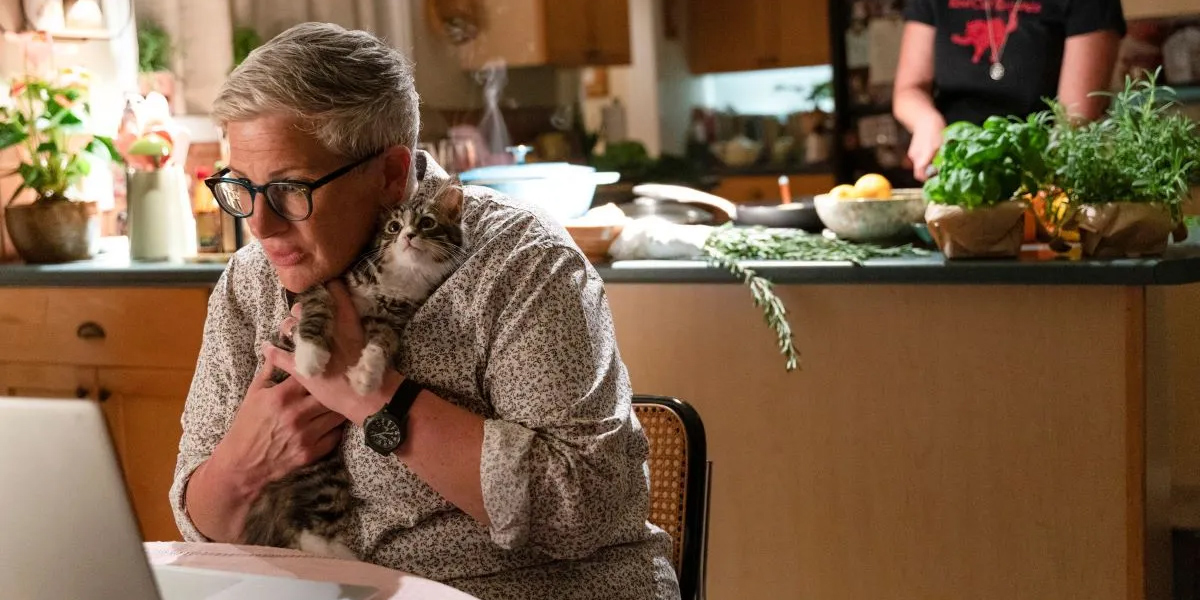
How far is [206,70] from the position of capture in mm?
3307

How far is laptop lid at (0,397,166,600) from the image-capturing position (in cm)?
70

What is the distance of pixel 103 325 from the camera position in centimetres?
276

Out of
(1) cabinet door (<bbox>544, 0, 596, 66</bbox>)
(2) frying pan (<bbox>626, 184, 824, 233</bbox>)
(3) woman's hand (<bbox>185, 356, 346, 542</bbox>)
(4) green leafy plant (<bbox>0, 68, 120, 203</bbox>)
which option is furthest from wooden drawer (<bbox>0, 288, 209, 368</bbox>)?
(1) cabinet door (<bbox>544, 0, 596, 66</bbox>)

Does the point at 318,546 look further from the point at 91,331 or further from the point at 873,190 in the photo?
the point at 91,331

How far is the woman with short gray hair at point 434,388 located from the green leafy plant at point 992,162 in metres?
0.85

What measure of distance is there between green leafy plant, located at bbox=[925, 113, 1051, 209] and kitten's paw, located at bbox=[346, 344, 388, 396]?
3.55 feet

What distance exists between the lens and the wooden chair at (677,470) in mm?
1435

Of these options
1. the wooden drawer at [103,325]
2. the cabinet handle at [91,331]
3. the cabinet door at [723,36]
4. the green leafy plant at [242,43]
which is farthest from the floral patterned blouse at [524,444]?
the cabinet door at [723,36]

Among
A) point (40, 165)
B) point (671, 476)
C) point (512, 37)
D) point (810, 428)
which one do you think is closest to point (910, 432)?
point (810, 428)

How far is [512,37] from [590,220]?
8.51ft

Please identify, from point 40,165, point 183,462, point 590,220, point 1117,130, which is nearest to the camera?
point 183,462

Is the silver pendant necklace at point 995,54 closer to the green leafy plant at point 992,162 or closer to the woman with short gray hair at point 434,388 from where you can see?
the green leafy plant at point 992,162

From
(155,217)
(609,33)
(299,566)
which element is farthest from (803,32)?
(299,566)

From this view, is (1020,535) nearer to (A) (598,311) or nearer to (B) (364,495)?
(A) (598,311)
